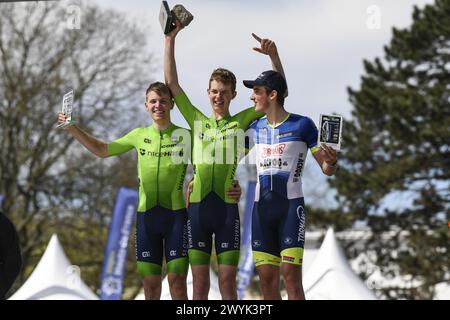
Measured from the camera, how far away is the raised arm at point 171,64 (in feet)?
24.6

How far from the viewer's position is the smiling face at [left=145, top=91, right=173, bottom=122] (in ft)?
24.4

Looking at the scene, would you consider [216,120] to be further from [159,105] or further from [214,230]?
[214,230]

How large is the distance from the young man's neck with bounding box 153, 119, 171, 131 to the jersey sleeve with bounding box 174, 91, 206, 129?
16cm

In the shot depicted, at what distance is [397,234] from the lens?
103ft

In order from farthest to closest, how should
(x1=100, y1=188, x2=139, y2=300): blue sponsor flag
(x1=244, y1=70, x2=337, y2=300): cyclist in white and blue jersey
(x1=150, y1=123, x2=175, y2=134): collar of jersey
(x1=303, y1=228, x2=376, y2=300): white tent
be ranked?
1. (x1=100, y1=188, x2=139, y2=300): blue sponsor flag
2. (x1=303, y1=228, x2=376, y2=300): white tent
3. (x1=150, y1=123, x2=175, y2=134): collar of jersey
4. (x1=244, y1=70, x2=337, y2=300): cyclist in white and blue jersey

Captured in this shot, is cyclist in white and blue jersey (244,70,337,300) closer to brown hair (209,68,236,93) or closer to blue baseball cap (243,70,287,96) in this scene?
blue baseball cap (243,70,287,96)

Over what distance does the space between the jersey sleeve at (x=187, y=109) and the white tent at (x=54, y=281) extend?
837 cm

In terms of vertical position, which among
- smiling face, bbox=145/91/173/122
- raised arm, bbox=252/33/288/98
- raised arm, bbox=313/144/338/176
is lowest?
raised arm, bbox=313/144/338/176

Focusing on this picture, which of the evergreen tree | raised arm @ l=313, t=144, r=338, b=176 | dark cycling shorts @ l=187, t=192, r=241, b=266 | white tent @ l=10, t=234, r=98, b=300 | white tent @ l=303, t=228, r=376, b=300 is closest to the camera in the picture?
raised arm @ l=313, t=144, r=338, b=176

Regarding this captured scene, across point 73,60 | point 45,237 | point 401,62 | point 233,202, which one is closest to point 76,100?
point 73,60

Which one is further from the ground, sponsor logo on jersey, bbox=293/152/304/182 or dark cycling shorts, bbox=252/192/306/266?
sponsor logo on jersey, bbox=293/152/304/182

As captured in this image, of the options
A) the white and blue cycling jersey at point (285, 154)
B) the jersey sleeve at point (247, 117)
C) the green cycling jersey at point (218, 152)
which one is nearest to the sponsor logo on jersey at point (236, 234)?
the green cycling jersey at point (218, 152)

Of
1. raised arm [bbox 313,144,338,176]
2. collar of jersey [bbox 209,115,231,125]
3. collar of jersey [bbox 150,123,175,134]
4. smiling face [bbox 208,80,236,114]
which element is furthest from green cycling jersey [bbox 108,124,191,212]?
raised arm [bbox 313,144,338,176]
